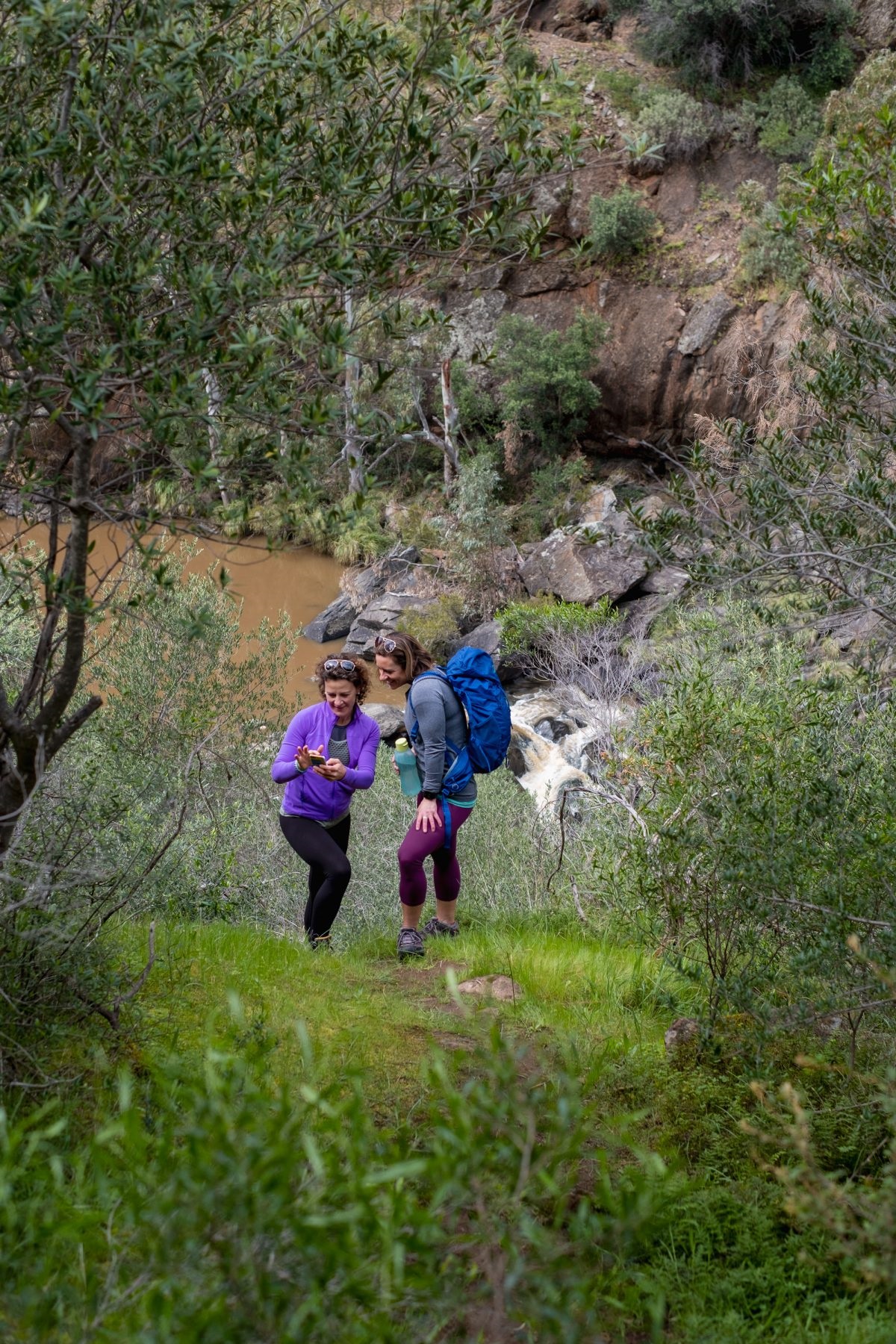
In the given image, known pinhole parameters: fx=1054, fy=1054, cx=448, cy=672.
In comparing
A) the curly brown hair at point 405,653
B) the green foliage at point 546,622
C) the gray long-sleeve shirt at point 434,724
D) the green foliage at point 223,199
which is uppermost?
the green foliage at point 223,199

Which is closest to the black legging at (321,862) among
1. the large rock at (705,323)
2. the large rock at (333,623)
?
the large rock at (333,623)

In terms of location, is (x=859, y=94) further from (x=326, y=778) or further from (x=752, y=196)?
(x=326, y=778)

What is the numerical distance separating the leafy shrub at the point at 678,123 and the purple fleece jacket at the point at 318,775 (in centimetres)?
2969

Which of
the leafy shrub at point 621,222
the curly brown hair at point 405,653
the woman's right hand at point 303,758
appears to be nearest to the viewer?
the woman's right hand at point 303,758

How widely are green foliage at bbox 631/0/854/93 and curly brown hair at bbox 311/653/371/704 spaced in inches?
1235

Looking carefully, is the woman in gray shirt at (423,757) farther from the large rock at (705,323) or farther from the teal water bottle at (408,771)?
the large rock at (705,323)

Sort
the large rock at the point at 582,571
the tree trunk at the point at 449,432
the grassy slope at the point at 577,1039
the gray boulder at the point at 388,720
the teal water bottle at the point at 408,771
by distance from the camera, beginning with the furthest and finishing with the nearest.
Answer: the tree trunk at the point at 449,432 → the large rock at the point at 582,571 → the gray boulder at the point at 388,720 → the teal water bottle at the point at 408,771 → the grassy slope at the point at 577,1039

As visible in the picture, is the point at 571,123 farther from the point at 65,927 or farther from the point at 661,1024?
the point at 661,1024

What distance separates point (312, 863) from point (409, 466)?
27.2 meters

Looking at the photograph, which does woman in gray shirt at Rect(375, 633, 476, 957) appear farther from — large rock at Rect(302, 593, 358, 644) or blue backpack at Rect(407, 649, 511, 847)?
large rock at Rect(302, 593, 358, 644)

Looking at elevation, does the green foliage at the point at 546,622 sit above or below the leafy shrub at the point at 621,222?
below

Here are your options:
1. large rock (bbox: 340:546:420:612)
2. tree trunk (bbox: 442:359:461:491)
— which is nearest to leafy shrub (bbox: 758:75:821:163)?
tree trunk (bbox: 442:359:461:491)

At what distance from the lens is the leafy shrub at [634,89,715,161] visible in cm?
3062

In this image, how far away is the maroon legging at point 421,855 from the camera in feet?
19.0
